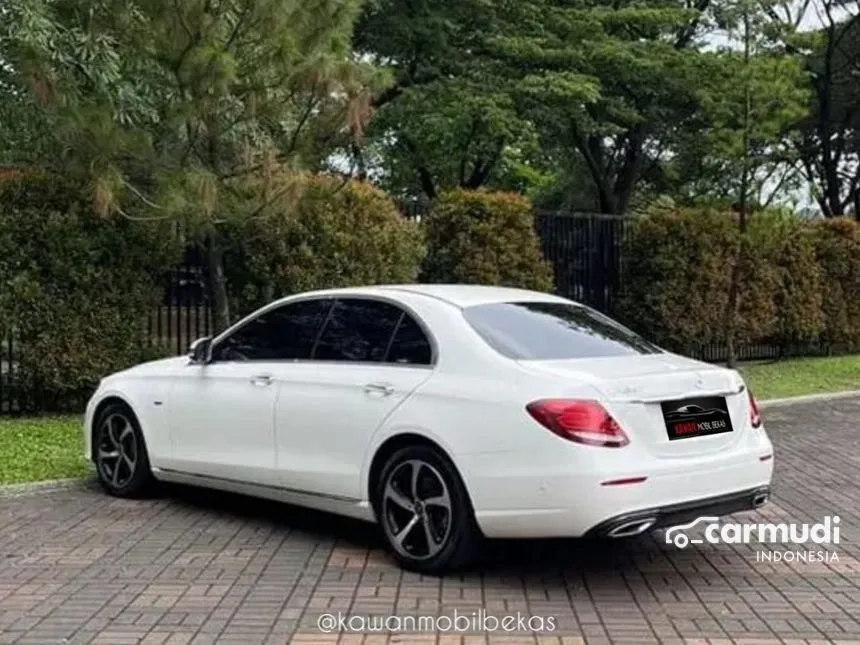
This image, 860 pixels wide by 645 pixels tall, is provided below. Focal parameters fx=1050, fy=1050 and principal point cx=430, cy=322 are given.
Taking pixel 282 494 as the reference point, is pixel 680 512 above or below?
above

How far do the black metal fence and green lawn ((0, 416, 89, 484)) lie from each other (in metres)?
0.69

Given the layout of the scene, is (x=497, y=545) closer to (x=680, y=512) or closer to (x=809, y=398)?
(x=680, y=512)

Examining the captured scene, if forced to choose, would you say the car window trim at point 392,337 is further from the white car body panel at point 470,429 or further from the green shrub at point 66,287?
the green shrub at point 66,287

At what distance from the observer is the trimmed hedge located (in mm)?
16047

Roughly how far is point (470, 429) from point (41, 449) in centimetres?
537

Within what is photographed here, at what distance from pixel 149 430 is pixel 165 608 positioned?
7.84 ft

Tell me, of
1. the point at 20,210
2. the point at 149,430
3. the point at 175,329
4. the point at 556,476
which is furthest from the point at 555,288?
the point at 556,476

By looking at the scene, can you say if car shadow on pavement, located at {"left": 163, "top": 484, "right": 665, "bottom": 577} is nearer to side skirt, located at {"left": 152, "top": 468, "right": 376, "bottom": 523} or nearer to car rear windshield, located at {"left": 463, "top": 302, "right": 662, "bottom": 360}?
side skirt, located at {"left": 152, "top": 468, "right": 376, "bottom": 523}

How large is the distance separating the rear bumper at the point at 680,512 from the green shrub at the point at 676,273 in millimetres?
10581

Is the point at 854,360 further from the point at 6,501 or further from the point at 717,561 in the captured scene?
the point at 6,501

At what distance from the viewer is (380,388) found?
229 inches

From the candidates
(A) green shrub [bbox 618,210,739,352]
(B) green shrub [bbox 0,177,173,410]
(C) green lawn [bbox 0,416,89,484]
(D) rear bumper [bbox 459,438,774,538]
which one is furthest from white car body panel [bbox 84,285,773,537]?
(A) green shrub [bbox 618,210,739,352]

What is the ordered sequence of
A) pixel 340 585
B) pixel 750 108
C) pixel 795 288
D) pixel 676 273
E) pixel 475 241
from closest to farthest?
pixel 340 585 → pixel 475 241 → pixel 750 108 → pixel 676 273 → pixel 795 288

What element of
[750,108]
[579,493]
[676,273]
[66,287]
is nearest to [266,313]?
[579,493]
